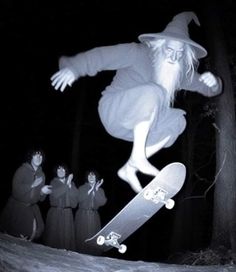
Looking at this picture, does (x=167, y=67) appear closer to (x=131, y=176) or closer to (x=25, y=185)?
(x=131, y=176)

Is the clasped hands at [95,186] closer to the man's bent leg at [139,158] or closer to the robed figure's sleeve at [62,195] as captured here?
the robed figure's sleeve at [62,195]

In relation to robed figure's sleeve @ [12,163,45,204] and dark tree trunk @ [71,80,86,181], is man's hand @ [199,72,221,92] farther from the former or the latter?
robed figure's sleeve @ [12,163,45,204]

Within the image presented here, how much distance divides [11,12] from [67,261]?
10.2 ft

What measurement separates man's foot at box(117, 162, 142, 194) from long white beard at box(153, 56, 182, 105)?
0.84 metres

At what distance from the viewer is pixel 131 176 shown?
168 inches

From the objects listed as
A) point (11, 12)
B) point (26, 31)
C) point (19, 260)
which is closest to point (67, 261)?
point (19, 260)

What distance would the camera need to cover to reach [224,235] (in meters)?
5.12

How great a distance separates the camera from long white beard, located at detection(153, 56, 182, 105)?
427 centimetres

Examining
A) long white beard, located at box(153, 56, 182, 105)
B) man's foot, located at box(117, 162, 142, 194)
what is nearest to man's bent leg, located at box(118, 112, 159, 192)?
man's foot, located at box(117, 162, 142, 194)

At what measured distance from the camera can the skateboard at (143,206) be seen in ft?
13.6

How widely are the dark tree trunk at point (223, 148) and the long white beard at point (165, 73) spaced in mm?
1264

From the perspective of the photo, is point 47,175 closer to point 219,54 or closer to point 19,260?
point 19,260

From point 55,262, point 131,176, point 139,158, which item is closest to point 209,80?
point 139,158

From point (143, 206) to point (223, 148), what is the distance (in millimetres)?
1589
